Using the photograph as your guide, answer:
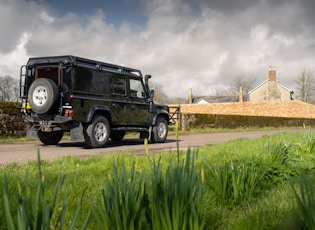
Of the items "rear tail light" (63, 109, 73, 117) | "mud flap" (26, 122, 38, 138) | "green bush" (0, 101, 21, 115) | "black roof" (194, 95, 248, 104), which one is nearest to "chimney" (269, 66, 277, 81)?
"black roof" (194, 95, 248, 104)

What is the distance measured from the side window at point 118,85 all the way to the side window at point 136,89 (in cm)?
39

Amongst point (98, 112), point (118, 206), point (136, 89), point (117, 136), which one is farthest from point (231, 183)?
point (117, 136)

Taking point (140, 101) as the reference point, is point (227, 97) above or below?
above

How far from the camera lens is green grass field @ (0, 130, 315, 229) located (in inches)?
65.3

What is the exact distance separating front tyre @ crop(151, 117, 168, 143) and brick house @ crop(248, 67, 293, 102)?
60169 millimetres

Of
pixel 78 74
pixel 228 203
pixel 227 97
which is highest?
pixel 227 97

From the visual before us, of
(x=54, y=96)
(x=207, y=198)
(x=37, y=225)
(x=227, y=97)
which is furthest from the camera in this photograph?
(x=227, y=97)

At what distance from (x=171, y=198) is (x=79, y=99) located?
7.96m

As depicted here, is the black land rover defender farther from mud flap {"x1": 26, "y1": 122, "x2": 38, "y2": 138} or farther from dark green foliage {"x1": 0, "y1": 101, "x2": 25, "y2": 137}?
dark green foliage {"x1": 0, "y1": 101, "x2": 25, "y2": 137}

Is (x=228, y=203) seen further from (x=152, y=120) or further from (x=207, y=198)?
(x=152, y=120)

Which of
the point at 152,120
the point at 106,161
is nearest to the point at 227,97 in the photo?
the point at 152,120

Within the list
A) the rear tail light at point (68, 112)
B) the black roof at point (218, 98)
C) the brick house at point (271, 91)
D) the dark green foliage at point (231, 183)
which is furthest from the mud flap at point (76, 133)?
the brick house at point (271, 91)

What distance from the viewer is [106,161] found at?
19.3ft

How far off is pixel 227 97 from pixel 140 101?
6455 centimetres
